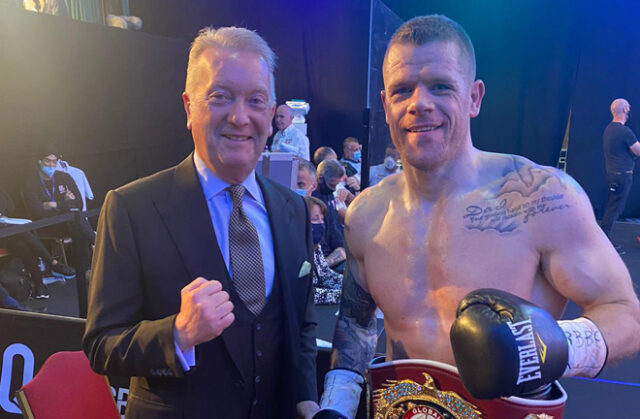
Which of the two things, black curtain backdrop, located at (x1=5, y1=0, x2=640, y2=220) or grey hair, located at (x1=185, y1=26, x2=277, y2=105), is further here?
black curtain backdrop, located at (x1=5, y1=0, x2=640, y2=220)

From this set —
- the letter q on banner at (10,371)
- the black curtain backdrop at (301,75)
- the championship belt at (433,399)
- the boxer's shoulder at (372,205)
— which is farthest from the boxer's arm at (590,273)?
the black curtain backdrop at (301,75)

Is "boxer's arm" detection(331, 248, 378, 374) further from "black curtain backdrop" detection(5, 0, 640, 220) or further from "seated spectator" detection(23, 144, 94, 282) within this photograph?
"black curtain backdrop" detection(5, 0, 640, 220)

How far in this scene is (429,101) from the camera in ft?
3.86

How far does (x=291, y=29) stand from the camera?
9398mm

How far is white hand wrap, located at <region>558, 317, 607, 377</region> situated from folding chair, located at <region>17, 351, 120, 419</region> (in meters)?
1.39

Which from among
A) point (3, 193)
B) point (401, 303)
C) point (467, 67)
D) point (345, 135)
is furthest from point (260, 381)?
point (345, 135)

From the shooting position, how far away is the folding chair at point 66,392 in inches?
56.2

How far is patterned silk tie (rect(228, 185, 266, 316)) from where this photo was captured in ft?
4.05

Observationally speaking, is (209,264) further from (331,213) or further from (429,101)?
(331,213)

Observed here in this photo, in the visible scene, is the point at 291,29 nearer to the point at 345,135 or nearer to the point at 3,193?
the point at 345,135

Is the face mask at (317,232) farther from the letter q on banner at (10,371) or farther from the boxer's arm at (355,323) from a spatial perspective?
the boxer's arm at (355,323)

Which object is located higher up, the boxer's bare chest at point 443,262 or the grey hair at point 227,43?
the grey hair at point 227,43

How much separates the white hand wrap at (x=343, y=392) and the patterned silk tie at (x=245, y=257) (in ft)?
0.96

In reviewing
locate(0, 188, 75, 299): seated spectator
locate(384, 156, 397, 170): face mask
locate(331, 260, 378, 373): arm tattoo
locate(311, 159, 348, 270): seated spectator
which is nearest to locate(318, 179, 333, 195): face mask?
locate(311, 159, 348, 270): seated spectator
